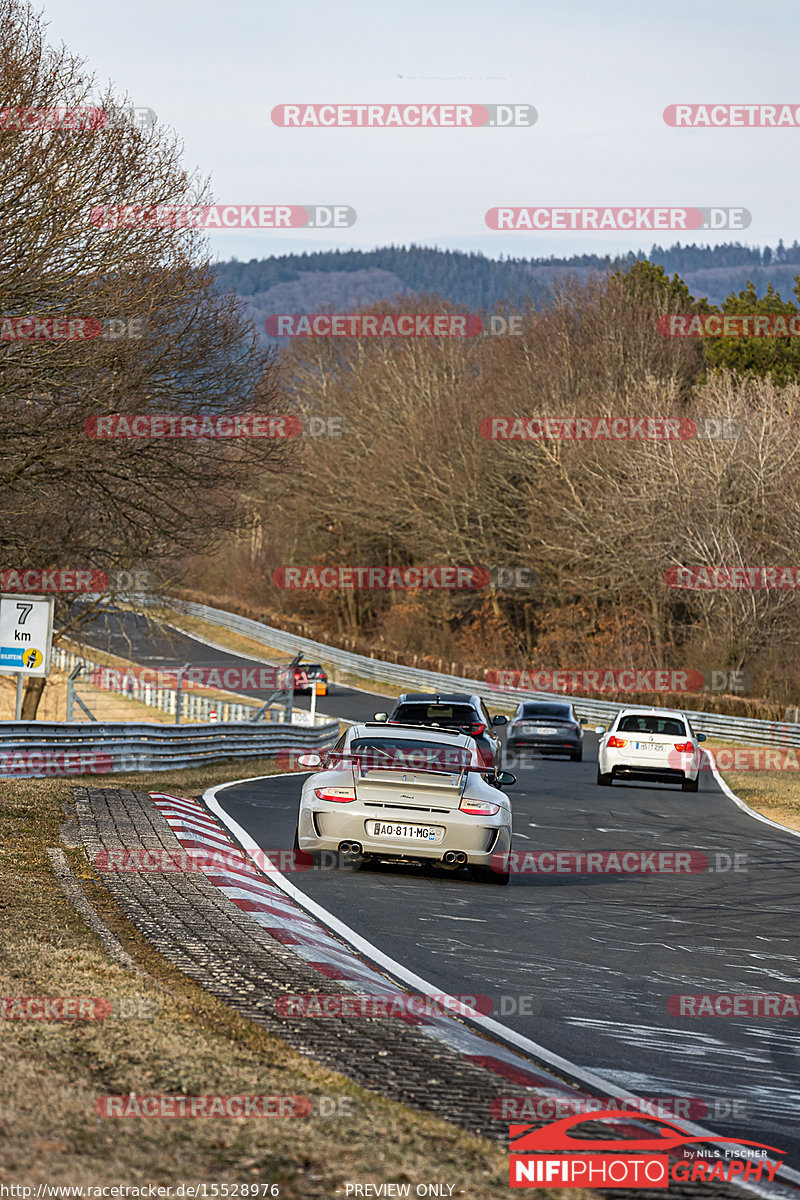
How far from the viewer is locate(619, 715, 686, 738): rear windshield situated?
2672 cm

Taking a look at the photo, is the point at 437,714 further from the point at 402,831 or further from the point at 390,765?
the point at 402,831

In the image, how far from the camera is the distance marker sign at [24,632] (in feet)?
66.0

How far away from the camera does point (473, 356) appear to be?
7750 centimetres

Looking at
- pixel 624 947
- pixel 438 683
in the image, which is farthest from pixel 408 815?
pixel 438 683

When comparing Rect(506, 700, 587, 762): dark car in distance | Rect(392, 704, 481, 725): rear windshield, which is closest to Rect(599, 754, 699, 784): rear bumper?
Rect(392, 704, 481, 725): rear windshield

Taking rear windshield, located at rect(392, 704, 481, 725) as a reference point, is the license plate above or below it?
below

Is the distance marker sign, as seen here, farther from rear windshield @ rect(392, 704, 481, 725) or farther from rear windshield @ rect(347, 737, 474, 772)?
rear windshield @ rect(347, 737, 474, 772)

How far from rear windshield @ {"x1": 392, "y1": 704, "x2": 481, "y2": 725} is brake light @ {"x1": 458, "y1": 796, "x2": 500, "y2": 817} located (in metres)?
9.55

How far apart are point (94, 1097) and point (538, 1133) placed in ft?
5.38

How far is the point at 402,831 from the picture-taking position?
1269 centimetres

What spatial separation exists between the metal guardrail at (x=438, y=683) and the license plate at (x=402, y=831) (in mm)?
25546

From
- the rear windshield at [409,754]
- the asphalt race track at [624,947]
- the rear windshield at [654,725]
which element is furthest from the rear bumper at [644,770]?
the rear windshield at [409,754]

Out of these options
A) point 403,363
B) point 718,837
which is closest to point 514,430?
point 403,363

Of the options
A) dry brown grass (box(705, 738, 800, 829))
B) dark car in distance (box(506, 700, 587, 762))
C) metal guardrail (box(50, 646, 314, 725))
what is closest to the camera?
dry brown grass (box(705, 738, 800, 829))
